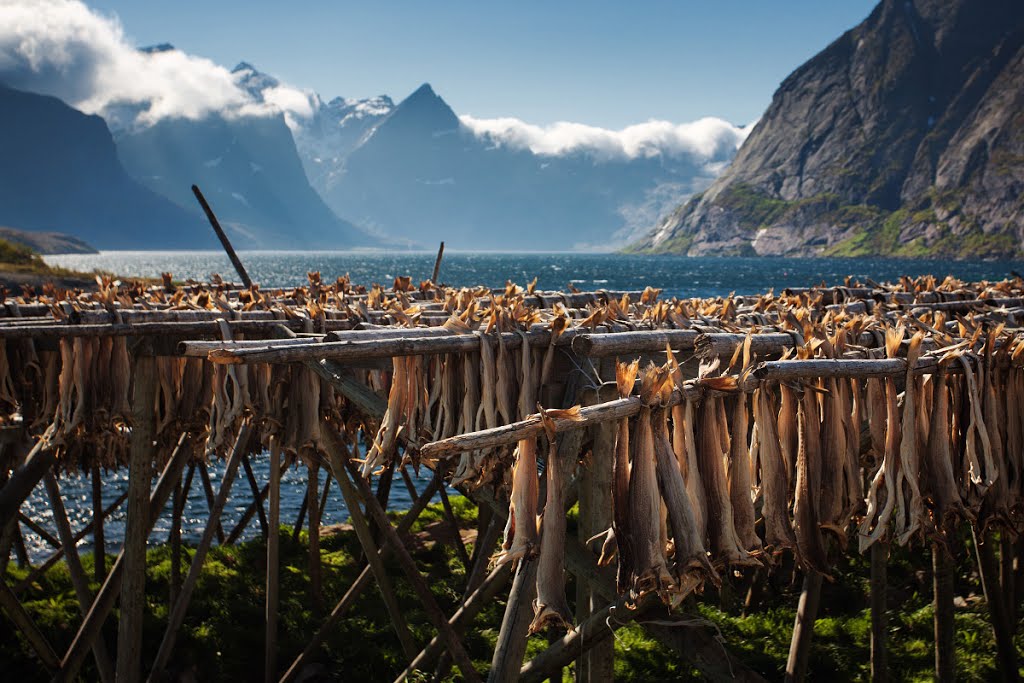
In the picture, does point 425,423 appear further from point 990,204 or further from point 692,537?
point 990,204

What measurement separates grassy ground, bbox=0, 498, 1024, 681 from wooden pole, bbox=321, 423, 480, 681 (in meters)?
2.97

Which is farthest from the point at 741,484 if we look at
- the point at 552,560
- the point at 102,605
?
the point at 102,605

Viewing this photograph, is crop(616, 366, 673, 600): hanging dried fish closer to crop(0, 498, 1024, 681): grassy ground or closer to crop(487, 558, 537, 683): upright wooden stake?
crop(487, 558, 537, 683): upright wooden stake

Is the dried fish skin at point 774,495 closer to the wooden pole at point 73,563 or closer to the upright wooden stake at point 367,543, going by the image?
the upright wooden stake at point 367,543

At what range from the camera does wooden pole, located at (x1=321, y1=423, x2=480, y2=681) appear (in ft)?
18.8

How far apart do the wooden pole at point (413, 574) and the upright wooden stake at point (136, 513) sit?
4.66 feet

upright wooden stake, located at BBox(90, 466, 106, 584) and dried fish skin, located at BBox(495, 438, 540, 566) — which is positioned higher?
dried fish skin, located at BBox(495, 438, 540, 566)

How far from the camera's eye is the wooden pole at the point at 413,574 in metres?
5.73

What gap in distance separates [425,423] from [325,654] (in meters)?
5.27

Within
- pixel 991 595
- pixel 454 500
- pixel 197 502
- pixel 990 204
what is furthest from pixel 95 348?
pixel 990 204

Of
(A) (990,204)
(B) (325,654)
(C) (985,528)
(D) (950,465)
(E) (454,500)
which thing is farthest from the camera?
(A) (990,204)

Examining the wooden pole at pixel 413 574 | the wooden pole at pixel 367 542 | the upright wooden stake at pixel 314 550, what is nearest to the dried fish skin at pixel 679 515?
the wooden pole at pixel 413 574

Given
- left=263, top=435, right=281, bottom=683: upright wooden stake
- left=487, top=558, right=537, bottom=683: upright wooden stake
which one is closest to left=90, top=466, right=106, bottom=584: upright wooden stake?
left=263, top=435, right=281, bottom=683: upright wooden stake

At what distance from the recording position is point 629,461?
3773 millimetres
